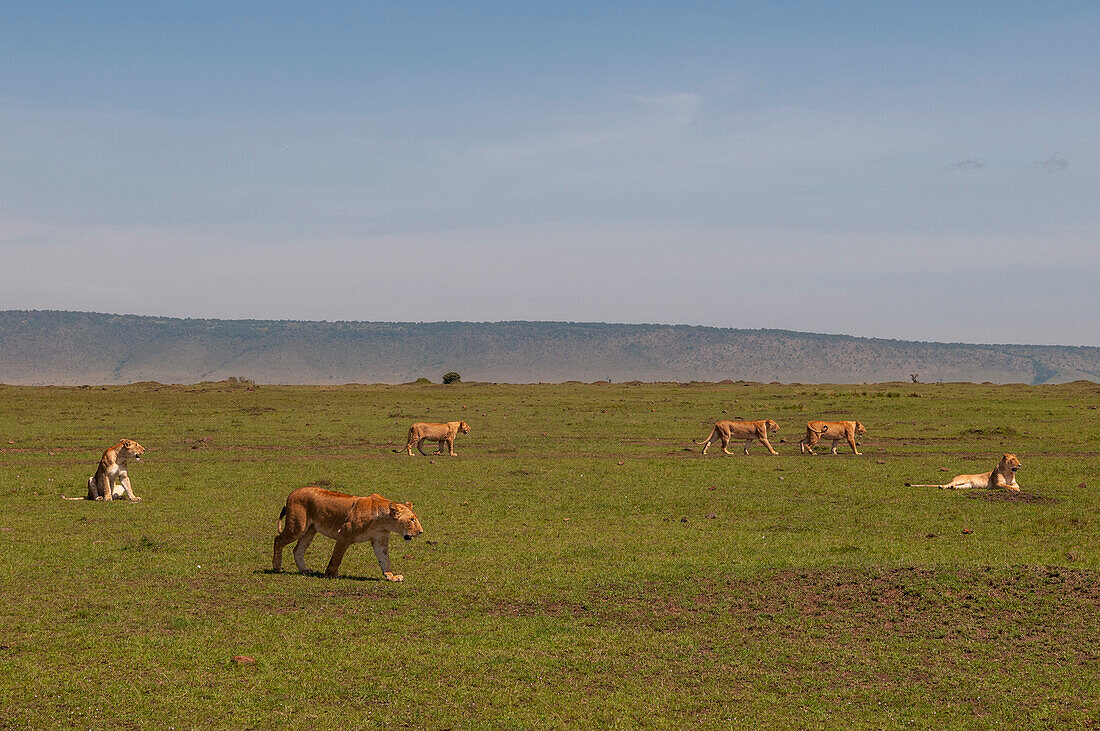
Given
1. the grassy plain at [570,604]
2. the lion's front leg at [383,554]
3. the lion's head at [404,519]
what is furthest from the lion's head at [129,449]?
the lion's head at [404,519]

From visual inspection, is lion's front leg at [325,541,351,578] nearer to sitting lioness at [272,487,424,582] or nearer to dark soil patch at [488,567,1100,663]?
sitting lioness at [272,487,424,582]

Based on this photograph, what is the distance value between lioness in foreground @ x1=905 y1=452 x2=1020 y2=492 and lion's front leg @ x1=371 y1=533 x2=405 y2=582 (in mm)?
15815

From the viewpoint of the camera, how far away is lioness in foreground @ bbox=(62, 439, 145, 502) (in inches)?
856

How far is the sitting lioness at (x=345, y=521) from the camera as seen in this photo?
13477 millimetres

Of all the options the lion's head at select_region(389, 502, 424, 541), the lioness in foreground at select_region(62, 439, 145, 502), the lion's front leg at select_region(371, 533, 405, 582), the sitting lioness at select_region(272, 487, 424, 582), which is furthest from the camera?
the lioness in foreground at select_region(62, 439, 145, 502)

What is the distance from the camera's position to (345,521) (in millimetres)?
13609

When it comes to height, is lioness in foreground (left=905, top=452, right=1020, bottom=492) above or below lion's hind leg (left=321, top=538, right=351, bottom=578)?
above

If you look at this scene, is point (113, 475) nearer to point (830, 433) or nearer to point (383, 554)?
point (383, 554)

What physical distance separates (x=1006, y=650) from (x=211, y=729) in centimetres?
827

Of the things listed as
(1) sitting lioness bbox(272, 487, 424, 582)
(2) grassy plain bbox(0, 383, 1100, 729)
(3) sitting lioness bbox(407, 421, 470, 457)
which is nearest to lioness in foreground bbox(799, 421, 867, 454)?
(2) grassy plain bbox(0, 383, 1100, 729)

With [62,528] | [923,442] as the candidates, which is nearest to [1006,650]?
[62,528]

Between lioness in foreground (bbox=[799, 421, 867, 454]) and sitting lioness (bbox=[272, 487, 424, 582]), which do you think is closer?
sitting lioness (bbox=[272, 487, 424, 582])

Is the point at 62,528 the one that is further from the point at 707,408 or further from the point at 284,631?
the point at 707,408

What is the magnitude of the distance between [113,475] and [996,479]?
21.4 m
